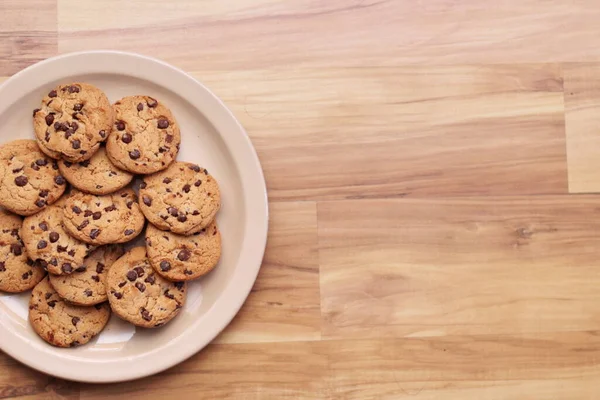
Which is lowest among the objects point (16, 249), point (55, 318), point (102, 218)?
point (55, 318)

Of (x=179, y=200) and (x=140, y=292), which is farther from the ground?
(x=179, y=200)

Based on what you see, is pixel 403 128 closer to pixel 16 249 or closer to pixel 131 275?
pixel 131 275

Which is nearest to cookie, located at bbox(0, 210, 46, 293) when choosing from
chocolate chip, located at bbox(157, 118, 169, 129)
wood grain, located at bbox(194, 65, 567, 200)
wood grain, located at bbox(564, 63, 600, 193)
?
chocolate chip, located at bbox(157, 118, 169, 129)

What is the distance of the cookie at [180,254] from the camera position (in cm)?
147

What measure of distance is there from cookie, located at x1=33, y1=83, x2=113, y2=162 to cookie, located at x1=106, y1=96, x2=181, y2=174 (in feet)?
0.10

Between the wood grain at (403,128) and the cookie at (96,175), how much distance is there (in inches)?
12.5

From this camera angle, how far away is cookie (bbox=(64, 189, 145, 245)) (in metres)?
1.44

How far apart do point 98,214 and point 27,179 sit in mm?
176

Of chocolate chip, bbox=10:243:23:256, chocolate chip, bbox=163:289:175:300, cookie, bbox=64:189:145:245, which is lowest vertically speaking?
chocolate chip, bbox=163:289:175:300

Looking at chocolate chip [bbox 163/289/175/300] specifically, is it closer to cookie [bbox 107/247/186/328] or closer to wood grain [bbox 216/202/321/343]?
cookie [bbox 107/247/186/328]

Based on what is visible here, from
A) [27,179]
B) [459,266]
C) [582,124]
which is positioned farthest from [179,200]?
[582,124]

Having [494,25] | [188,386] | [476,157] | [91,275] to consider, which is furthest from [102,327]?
[494,25]

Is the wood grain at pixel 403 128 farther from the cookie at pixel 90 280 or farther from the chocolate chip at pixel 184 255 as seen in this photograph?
the cookie at pixel 90 280

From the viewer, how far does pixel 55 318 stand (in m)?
1.49
